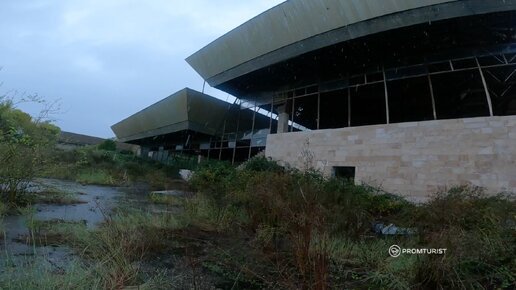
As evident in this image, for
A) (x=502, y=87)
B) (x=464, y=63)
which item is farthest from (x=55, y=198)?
(x=502, y=87)

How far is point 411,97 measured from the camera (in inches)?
771

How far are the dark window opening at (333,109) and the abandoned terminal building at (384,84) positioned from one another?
0.06 metres

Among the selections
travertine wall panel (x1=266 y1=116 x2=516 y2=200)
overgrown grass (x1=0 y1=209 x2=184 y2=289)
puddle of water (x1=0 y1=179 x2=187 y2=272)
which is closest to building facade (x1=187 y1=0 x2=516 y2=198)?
travertine wall panel (x1=266 y1=116 x2=516 y2=200)

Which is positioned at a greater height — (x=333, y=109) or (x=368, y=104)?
(x=368, y=104)

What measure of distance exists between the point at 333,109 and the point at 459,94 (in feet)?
21.8

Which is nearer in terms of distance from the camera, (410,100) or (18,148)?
(18,148)

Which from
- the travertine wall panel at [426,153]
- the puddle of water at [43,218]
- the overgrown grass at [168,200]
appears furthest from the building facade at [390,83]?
the puddle of water at [43,218]

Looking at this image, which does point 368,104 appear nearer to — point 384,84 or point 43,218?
point 384,84

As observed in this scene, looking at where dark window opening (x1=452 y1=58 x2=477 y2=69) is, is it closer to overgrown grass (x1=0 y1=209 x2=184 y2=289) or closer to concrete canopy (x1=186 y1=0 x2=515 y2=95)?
concrete canopy (x1=186 y1=0 x2=515 y2=95)

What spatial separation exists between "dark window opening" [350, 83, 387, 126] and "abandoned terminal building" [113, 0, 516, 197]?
6 centimetres

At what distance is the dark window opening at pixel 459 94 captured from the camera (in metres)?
16.6

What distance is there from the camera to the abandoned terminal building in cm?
1332

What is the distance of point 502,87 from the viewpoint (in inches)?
647

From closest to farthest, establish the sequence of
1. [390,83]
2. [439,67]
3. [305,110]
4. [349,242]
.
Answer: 1. [349,242]
2. [439,67]
3. [390,83]
4. [305,110]
